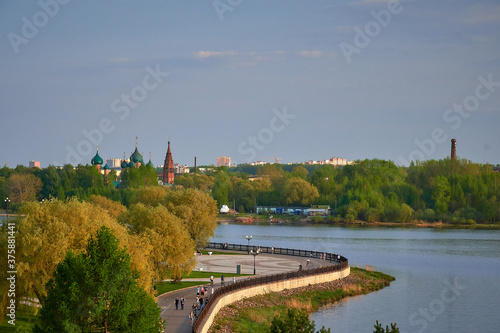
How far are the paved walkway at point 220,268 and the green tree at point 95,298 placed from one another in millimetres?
7866

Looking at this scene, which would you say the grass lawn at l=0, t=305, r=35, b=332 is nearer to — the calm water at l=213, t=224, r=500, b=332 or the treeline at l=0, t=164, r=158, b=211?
the calm water at l=213, t=224, r=500, b=332

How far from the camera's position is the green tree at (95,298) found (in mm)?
28516

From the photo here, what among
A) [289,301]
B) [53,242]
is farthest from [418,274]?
[53,242]

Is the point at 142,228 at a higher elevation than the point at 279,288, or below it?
higher

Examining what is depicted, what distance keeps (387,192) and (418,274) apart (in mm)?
91718

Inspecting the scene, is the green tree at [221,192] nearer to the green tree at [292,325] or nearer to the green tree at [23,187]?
the green tree at [23,187]

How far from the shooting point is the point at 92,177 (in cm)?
17150

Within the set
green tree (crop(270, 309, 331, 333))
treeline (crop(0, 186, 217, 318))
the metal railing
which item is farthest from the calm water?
green tree (crop(270, 309, 331, 333))

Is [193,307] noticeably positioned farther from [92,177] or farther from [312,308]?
[92,177]

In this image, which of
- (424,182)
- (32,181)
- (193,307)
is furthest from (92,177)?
(193,307)

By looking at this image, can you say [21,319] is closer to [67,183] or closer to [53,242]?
[53,242]

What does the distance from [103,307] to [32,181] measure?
491 feet

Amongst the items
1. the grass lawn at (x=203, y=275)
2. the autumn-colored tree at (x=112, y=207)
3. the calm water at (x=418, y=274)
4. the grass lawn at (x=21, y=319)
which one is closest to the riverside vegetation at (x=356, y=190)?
the calm water at (x=418, y=274)

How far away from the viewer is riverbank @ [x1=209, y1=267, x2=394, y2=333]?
4372 centimetres
